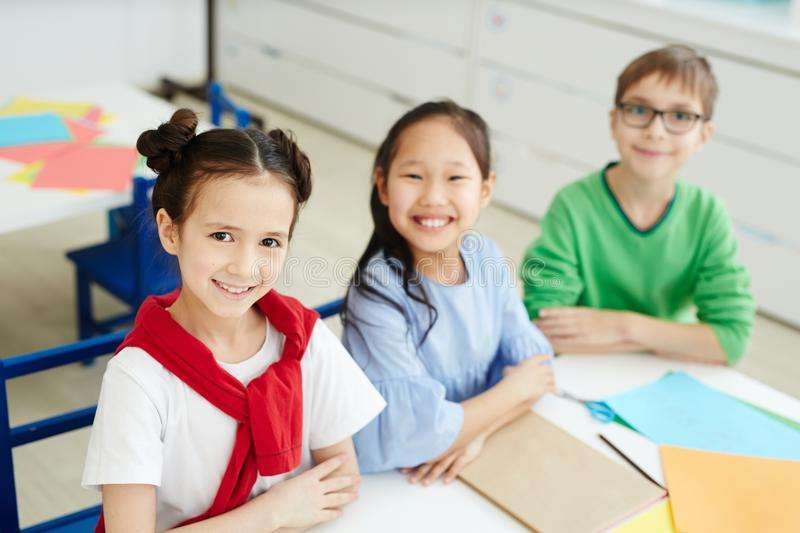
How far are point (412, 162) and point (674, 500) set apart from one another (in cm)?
64

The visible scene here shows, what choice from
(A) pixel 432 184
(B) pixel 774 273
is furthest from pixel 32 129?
(B) pixel 774 273

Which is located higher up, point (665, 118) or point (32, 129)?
point (665, 118)

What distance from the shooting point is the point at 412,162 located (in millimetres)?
1518

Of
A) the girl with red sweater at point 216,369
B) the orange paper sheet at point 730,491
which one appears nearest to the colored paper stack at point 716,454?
the orange paper sheet at point 730,491

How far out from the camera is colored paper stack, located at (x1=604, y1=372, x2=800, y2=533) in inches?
53.1

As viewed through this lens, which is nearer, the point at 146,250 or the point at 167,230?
the point at 167,230

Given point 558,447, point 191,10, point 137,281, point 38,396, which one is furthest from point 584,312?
point 191,10

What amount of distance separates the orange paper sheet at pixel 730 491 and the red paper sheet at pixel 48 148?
5.75 feet

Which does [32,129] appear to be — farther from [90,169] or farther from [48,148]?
[90,169]

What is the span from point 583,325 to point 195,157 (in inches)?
34.4

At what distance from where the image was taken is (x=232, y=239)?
122cm

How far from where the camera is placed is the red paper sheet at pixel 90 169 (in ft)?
7.60

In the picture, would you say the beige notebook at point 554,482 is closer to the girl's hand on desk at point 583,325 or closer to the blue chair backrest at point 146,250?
the girl's hand on desk at point 583,325

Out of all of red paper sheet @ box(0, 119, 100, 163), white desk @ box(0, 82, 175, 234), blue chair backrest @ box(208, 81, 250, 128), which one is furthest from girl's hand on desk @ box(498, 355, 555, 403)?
red paper sheet @ box(0, 119, 100, 163)
